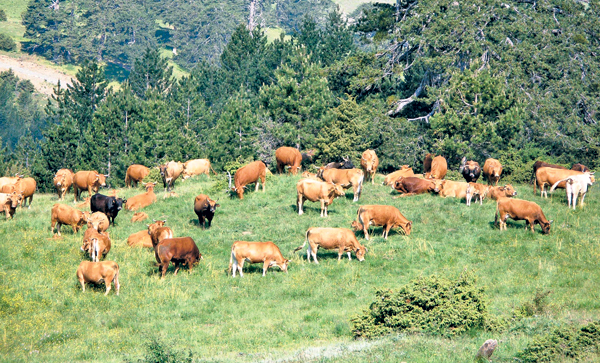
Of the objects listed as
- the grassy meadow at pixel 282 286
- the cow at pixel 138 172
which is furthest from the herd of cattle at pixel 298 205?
the cow at pixel 138 172

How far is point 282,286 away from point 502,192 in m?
12.5

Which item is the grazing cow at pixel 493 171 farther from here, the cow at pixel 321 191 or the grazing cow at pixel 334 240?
the grazing cow at pixel 334 240

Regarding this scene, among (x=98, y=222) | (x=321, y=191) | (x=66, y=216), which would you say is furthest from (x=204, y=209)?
(x=66, y=216)

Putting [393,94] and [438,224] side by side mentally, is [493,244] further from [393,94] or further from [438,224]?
[393,94]

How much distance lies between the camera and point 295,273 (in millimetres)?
21344

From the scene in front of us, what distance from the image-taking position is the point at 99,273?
1980cm

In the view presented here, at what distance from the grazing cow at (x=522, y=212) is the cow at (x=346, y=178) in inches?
260

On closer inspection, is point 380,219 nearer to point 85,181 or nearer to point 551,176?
point 551,176

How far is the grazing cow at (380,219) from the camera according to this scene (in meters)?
24.4

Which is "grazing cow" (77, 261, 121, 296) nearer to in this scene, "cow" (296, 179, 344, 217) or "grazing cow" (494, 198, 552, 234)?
"cow" (296, 179, 344, 217)

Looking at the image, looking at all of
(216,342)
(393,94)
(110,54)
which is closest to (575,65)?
(393,94)

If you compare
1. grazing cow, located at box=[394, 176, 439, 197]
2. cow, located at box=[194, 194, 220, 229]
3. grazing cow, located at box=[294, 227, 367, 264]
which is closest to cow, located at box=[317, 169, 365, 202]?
grazing cow, located at box=[394, 176, 439, 197]

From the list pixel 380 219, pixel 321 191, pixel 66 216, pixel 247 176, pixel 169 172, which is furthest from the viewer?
pixel 169 172

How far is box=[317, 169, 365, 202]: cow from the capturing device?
95.3 feet
